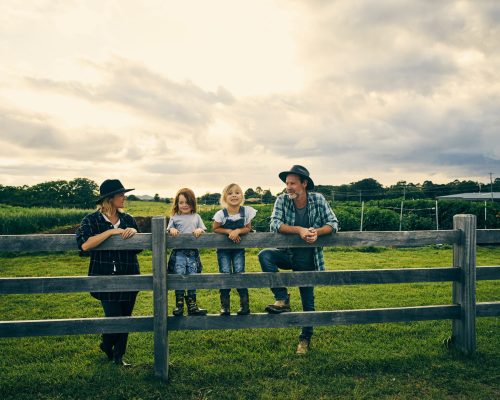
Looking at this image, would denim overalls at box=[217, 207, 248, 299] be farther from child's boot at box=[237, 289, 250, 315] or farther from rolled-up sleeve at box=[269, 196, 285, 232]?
rolled-up sleeve at box=[269, 196, 285, 232]

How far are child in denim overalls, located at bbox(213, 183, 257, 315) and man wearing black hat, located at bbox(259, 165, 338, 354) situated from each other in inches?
13.0

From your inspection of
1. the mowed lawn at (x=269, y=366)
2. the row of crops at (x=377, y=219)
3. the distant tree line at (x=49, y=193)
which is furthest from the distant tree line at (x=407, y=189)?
the mowed lawn at (x=269, y=366)

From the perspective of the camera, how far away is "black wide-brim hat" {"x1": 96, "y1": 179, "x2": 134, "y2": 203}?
4.74 m

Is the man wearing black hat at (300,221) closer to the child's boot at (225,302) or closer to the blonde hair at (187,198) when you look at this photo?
the child's boot at (225,302)

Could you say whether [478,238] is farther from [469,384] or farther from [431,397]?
[431,397]

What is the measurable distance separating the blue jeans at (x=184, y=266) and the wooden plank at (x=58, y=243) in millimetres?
539

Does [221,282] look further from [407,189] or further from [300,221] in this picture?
[407,189]

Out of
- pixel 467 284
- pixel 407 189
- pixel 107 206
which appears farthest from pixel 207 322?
pixel 407 189

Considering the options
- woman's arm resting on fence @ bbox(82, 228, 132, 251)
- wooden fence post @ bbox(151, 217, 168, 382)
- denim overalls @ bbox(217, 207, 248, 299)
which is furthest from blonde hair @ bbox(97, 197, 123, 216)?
denim overalls @ bbox(217, 207, 248, 299)

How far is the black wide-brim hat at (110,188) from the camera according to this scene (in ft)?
15.5

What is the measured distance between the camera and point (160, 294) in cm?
445

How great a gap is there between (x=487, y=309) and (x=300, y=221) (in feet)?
8.25

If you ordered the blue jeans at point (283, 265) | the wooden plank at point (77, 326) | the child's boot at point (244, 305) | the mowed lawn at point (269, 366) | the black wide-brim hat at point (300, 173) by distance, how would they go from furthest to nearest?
the black wide-brim hat at point (300, 173)
the blue jeans at point (283, 265)
the child's boot at point (244, 305)
the wooden plank at point (77, 326)
the mowed lawn at point (269, 366)

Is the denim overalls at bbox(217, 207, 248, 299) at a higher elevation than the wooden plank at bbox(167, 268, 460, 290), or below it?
higher
